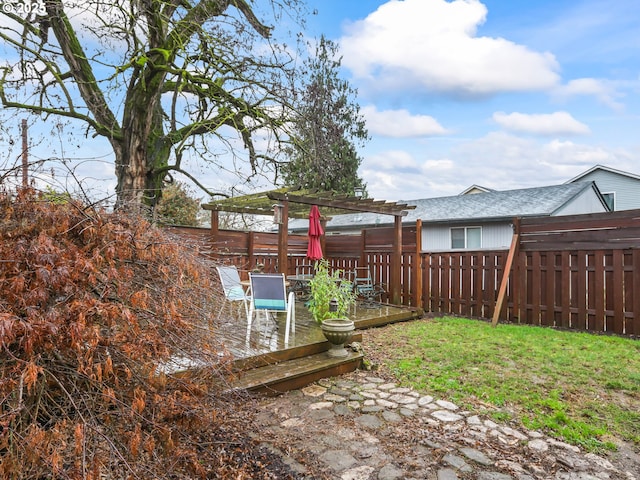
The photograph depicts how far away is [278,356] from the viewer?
426 centimetres

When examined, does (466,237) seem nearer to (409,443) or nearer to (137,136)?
(137,136)

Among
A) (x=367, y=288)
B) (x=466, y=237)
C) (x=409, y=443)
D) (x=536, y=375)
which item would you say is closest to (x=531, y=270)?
(x=367, y=288)

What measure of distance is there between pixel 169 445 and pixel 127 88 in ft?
20.9

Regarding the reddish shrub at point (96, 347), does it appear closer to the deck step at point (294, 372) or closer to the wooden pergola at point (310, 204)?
the deck step at point (294, 372)

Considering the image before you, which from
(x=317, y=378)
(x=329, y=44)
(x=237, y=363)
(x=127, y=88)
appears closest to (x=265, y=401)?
(x=237, y=363)

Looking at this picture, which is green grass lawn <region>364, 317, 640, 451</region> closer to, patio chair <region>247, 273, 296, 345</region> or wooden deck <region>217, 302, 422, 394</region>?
wooden deck <region>217, 302, 422, 394</region>

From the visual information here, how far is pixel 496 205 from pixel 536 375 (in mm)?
11850

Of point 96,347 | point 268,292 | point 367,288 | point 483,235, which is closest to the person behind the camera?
point 96,347

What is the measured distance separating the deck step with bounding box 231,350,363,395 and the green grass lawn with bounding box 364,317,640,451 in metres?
0.55

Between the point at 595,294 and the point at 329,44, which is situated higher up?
the point at 329,44

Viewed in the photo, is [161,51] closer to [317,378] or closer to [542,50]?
[317,378]

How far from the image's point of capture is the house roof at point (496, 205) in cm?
1334

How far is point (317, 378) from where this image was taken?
4188mm

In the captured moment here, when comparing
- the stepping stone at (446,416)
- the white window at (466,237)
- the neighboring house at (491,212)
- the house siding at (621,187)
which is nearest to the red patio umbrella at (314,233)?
the stepping stone at (446,416)
